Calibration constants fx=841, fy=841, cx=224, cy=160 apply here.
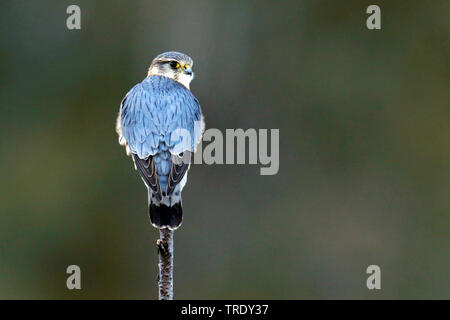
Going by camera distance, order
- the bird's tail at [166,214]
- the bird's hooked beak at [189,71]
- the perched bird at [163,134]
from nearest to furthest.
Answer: the bird's tail at [166,214]
the perched bird at [163,134]
the bird's hooked beak at [189,71]

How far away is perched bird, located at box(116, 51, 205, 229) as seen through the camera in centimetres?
385

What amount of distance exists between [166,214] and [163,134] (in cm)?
51

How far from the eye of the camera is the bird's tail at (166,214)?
362 cm

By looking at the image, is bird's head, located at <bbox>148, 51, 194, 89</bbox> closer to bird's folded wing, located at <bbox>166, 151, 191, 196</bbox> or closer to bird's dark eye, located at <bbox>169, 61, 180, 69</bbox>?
bird's dark eye, located at <bbox>169, 61, 180, 69</bbox>

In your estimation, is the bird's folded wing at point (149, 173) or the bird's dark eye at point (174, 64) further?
the bird's dark eye at point (174, 64)

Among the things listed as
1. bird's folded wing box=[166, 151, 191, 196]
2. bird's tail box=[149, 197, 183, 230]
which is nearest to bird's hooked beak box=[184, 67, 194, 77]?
bird's folded wing box=[166, 151, 191, 196]

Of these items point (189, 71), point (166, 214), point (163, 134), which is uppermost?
point (189, 71)

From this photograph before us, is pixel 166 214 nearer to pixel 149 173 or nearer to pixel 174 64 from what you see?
pixel 149 173

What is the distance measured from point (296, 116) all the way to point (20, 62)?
3.50m

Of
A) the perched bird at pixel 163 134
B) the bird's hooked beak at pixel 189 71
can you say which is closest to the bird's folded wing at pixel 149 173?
the perched bird at pixel 163 134

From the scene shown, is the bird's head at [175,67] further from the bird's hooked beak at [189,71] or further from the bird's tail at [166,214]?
the bird's tail at [166,214]

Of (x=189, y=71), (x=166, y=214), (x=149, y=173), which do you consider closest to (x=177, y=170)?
(x=149, y=173)

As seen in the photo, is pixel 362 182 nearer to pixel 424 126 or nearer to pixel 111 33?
pixel 424 126

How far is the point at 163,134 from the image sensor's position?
4.07 meters
